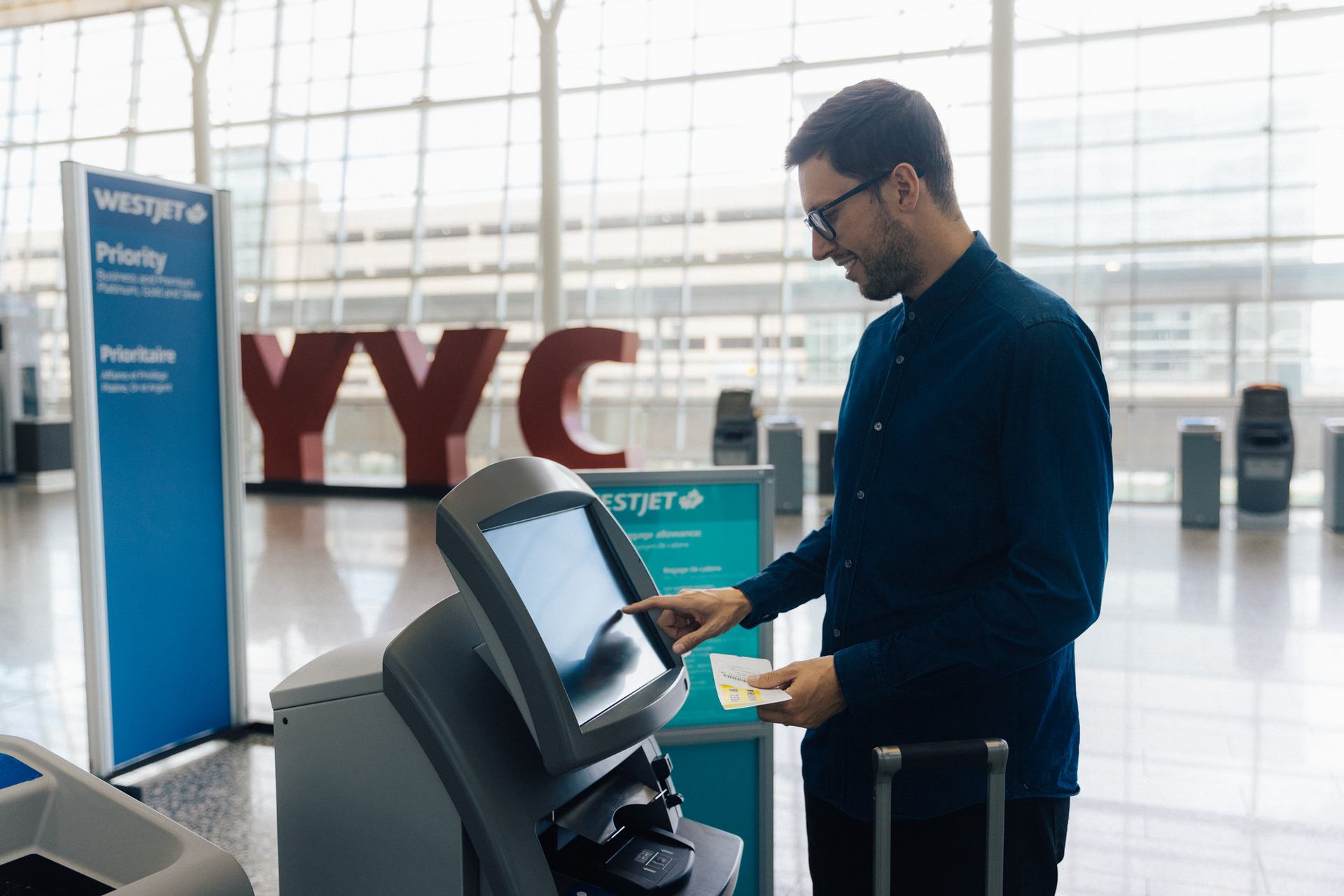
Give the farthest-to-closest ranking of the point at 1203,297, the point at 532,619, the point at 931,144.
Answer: the point at 1203,297, the point at 931,144, the point at 532,619

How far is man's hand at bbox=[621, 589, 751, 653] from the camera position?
1571 millimetres

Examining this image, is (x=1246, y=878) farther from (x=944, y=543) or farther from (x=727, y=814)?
(x=944, y=543)

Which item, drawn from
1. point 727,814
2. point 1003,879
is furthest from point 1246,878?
point 1003,879

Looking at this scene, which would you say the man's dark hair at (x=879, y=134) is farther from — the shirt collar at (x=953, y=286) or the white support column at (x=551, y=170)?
the white support column at (x=551, y=170)

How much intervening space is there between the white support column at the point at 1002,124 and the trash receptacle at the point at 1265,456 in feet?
9.59

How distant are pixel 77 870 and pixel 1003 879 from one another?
1278 mm

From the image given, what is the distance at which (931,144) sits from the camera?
1.48 meters

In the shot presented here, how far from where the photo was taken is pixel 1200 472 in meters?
9.78

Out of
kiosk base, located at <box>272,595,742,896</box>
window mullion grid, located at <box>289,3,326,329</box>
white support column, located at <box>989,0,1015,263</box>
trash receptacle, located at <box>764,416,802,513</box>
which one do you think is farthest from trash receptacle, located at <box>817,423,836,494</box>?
kiosk base, located at <box>272,595,742,896</box>

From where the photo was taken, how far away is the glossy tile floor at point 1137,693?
3.28 meters

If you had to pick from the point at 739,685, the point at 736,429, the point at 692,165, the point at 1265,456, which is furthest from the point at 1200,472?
the point at 739,685

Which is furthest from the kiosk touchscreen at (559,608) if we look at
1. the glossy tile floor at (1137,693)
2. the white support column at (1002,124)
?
the white support column at (1002,124)

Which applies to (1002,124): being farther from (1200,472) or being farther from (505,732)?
(505,732)

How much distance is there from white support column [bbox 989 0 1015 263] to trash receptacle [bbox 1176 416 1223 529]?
2758 millimetres
